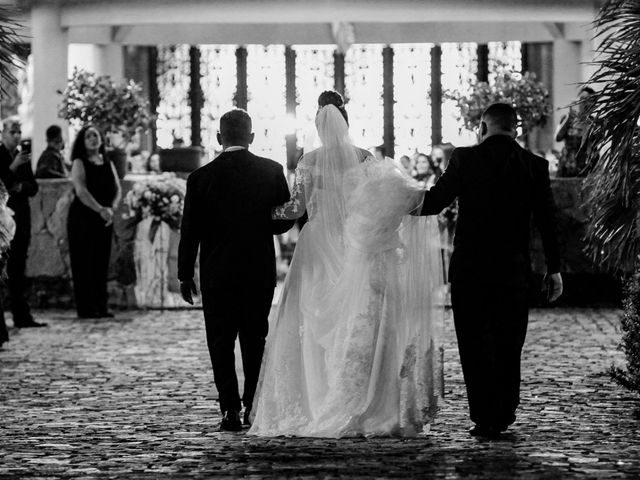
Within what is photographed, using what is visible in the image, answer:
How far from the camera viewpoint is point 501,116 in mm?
7582

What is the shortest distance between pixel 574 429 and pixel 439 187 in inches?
57.9

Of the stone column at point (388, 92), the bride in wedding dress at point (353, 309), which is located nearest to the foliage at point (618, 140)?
the bride in wedding dress at point (353, 309)

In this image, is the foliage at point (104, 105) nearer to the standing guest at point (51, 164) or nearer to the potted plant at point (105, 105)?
the potted plant at point (105, 105)

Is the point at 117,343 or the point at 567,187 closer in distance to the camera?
the point at 117,343

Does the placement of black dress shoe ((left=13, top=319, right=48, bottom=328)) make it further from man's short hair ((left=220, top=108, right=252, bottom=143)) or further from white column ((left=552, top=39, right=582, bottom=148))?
white column ((left=552, top=39, right=582, bottom=148))

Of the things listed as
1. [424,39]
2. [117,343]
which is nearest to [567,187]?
[117,343]

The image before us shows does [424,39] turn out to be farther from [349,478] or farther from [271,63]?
[349,478]

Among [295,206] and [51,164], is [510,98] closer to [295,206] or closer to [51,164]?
[51,164]

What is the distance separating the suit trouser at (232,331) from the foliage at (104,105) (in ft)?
30.7

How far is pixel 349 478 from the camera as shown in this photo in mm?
6133

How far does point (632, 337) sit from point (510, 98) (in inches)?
336

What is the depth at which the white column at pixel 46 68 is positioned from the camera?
21.8 m

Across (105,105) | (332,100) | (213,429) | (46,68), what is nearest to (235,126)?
(332,100)

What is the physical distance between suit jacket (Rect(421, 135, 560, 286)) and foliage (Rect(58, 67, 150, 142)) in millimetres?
9806
